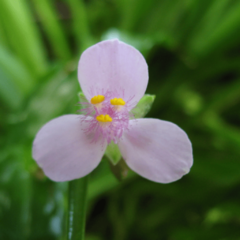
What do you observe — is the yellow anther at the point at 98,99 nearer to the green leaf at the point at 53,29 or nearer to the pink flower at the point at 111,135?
the pink flower at the point at 111,135

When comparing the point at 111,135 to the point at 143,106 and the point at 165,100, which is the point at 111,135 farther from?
the point at 165,100

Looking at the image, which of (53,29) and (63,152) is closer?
(63,152)

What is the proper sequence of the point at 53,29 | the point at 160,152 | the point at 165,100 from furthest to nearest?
1. the point at 53,29
2. the point at 165,100
3. the point at 160,152

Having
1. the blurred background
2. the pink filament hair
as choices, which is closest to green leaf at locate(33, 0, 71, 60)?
the blurred background

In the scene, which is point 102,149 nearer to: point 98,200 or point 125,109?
point 125,109

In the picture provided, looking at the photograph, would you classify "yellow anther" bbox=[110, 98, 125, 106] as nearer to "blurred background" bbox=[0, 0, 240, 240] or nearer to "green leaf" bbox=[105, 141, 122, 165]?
"green leaf" bbox=[105, 141, 122, 165]

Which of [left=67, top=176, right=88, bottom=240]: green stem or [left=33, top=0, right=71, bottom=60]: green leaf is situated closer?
[left=67, top=176, right=88, bottom=240]: green stem

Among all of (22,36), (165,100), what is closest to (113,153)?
(165,100)
